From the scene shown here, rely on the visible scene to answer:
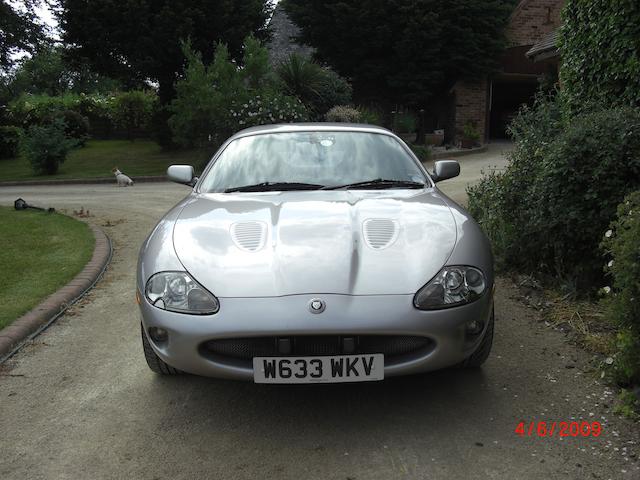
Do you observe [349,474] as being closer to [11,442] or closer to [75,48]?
[11,442]

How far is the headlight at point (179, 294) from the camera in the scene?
267cm

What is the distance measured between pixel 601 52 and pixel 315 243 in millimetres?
4764

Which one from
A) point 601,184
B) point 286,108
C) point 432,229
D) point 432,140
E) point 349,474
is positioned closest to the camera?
point 349,474

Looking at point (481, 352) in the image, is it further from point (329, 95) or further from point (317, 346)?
point (329, 95)

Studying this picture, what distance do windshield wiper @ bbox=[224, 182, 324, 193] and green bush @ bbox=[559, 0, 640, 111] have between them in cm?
359

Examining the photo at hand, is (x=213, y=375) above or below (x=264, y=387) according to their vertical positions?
above

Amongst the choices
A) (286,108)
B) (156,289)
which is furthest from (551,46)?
(156,289)

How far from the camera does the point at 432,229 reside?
306 cm

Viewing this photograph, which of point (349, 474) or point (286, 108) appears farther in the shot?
point (286, 108)

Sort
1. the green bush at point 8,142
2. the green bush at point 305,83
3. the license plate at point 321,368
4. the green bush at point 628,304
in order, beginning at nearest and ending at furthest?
the license plate at point 321,368, the green bush at point 628,304, the green bush at point 305,83, the green bush at point 8,142

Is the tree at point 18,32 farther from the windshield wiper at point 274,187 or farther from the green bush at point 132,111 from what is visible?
the windshield wiper at point 274,187

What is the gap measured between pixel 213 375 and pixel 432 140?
22.4 metres

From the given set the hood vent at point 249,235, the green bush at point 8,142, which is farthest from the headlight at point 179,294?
the green bush at point 8,142
